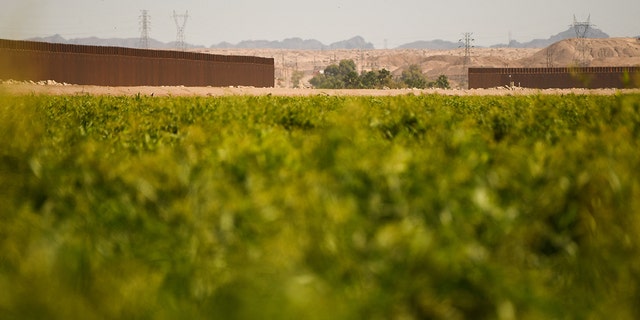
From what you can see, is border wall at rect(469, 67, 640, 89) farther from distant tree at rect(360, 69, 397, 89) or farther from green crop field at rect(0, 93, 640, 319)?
green crop field at rect(0, 93, 640, 319)

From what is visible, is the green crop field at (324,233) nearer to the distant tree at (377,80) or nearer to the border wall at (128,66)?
the border wall at (128,66)

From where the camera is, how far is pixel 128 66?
174 ft

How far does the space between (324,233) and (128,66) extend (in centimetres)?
5163

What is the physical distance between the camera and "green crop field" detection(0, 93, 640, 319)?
120 inches

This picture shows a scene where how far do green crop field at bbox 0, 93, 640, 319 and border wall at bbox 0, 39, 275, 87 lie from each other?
3922cm

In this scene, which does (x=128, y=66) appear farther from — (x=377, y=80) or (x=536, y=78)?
(x=377, y=80)

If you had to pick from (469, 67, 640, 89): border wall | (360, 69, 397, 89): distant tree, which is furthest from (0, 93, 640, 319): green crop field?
(360, 69, 397, 89): distant tree

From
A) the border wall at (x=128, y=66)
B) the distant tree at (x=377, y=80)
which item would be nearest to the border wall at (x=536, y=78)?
the border wall at (x=128, y=66)

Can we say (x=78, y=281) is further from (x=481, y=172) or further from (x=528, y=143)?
(x=528, y=143)

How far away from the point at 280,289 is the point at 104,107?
47.0 feet

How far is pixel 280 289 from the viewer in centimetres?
271

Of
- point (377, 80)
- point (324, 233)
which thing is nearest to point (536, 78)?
point (377, 80)

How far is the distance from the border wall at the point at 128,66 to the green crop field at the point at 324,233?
39217mm

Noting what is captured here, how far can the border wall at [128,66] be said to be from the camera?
158ft
